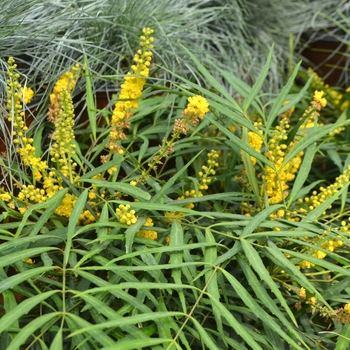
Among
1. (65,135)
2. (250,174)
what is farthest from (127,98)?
(250,174)

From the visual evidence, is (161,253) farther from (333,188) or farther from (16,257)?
(333,188)

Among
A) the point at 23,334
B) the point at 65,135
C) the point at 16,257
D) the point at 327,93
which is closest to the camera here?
the point at 23,334

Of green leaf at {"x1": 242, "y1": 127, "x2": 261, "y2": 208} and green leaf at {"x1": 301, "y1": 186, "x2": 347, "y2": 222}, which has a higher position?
green leaf at {"x1": 242, "y1": 127, "x2": 261, "y2": 208}

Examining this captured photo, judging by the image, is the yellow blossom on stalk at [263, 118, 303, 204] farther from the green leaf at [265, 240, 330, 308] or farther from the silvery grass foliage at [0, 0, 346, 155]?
the silvery grass foliage at [0, 0, 346, 155]

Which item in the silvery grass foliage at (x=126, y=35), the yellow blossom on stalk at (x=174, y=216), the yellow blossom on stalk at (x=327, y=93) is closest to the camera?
the yellow blossom on stalk at (x=174, y=216)

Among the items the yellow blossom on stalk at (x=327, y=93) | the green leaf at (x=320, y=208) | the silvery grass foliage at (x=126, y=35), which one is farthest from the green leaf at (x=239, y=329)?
the yellow blossom on stalk at (x=327, y=93)

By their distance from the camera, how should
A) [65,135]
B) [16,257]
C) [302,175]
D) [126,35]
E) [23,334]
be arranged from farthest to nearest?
[126,35] → [302,175] → [65,135] → [16,257] → [23,334]

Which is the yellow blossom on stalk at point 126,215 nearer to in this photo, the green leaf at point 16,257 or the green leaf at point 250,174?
the green leaf at point 16,257

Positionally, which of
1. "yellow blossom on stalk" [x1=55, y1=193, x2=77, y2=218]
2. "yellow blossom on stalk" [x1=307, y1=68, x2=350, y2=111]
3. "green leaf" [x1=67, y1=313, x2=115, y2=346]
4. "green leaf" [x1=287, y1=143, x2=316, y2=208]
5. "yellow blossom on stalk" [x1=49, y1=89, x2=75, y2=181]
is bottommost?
"yellow blossom on stalk" [x1=307, y1=68, x2=350, y2=111]

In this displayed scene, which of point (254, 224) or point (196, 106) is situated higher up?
point (196, 106)

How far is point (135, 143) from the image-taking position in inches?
44.9

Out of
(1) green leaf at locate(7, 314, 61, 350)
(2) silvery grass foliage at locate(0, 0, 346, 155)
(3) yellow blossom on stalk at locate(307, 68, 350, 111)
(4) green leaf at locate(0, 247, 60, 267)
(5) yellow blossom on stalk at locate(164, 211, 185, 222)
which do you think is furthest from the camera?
(3) yellow blossom on stalk at locate(307, 68, 350, 111)

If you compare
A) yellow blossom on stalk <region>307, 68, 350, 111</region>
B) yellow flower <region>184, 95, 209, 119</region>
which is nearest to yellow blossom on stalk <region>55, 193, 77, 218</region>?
yellow flower <region>184, 95, 209, 119</region>

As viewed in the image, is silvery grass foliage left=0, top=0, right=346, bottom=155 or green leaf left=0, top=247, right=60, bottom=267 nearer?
green leaf left=0, top=247, right=60, bottom=267
